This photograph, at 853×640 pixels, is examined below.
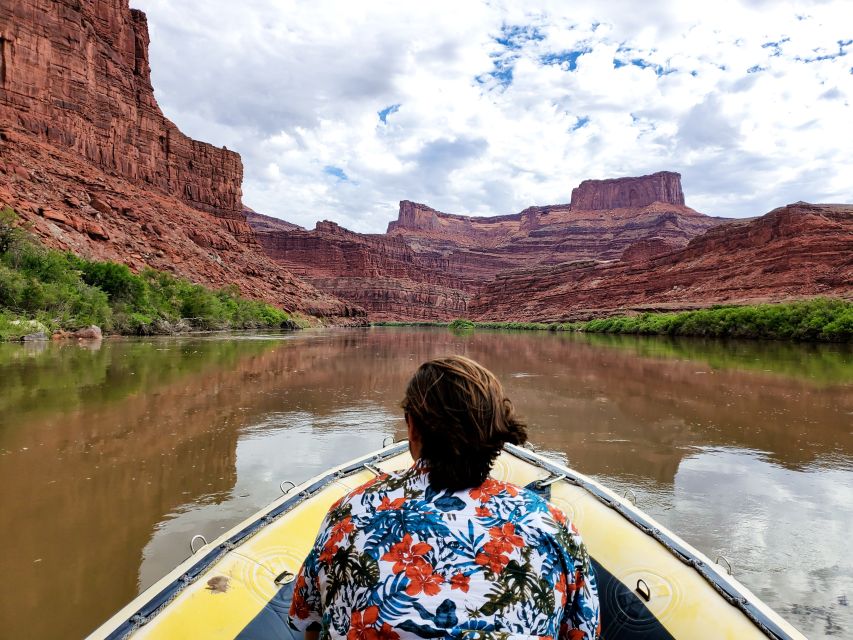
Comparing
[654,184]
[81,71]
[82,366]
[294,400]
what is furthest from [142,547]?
[654,184]

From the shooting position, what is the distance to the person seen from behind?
121 centimetres

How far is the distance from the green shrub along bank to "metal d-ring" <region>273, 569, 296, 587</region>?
80.5 ft

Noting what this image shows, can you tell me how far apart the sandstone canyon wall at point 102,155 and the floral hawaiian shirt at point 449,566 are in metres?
42.3

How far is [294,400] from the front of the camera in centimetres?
966

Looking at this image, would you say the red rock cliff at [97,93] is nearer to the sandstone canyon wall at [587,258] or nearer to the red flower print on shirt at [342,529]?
the sandstone canyon wall at [587,258]

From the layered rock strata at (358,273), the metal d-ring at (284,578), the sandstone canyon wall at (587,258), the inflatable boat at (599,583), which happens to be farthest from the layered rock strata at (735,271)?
the metal d-ring at (284,578)

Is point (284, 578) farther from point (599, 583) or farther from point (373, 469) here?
point (599, 583)

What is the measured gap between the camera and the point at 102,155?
182 feet

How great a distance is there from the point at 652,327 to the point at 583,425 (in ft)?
124

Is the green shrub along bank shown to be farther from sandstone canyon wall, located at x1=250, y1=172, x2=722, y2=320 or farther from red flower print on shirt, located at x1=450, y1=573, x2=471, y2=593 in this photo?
sandstone canyon wall, located at x1=250, y1=172, x2=722, y2=320

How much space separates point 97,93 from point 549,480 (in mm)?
71640

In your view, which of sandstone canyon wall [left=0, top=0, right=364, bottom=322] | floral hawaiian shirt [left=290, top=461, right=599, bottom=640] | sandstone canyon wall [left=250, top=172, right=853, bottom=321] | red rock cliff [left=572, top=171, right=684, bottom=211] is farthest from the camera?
red rock cliff [left=572, top=171, right=684, bottom=211]

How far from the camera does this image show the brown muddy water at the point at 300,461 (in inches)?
130

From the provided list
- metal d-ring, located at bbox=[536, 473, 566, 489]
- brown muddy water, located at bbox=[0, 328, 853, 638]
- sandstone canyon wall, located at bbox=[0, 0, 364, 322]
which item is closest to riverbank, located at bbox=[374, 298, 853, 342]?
brown muddy water, located at bbox=[0, 328, 853, 638]
